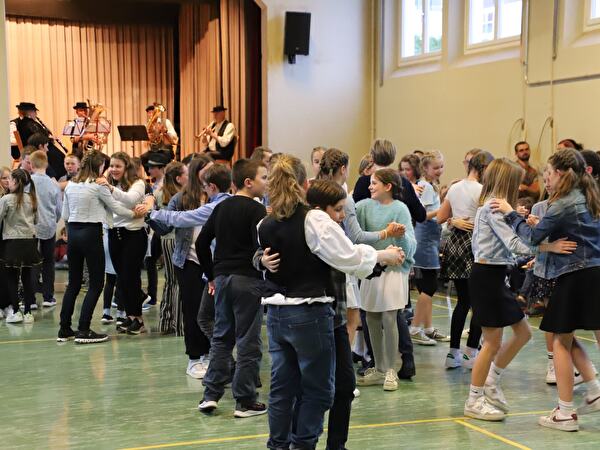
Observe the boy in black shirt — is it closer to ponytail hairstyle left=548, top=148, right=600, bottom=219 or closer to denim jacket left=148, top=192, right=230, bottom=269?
denim jacket left=148, top=192, right=230, bottom=269

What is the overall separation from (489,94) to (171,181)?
6601 millimetres

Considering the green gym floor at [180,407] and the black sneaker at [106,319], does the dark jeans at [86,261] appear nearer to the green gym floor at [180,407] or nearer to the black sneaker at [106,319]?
the green gym floor at [180,407]

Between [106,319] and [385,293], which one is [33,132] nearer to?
[106,319]

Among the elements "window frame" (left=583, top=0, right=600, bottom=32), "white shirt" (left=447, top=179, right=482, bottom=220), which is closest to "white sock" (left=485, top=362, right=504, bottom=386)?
"white shirt" (left=447, top=179, right=482, bottom=220)

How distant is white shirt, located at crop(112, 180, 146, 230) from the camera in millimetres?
7312

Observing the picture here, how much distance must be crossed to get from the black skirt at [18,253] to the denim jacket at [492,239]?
4.80 meters

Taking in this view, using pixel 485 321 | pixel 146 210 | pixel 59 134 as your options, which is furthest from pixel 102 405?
pixel 59 134

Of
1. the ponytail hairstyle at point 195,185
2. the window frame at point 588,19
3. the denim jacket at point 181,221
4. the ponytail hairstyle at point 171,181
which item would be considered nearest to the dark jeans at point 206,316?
the denim jacket at point 181,221

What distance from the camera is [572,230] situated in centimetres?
464

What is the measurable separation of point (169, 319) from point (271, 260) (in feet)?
12.8

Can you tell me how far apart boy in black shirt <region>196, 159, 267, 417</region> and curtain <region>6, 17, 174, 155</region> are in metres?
13.8

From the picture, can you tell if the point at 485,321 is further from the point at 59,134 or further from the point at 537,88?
the point at 59,134

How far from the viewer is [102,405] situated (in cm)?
536

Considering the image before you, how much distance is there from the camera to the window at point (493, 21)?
11820 mm
